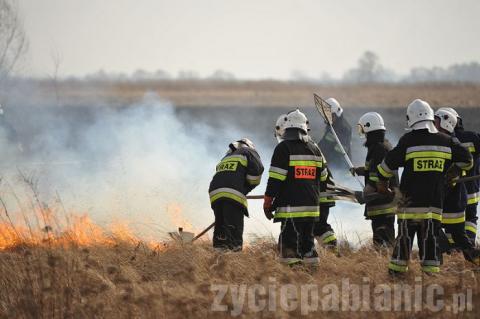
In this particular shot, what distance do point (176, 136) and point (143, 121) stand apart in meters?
2.21

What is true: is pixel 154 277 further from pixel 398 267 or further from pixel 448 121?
pixel 448 121

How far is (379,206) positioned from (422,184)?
1783 millimetres

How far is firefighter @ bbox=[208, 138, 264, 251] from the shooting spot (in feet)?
32.0

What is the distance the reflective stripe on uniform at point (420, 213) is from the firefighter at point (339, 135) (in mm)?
4272

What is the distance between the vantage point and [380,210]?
992 cm

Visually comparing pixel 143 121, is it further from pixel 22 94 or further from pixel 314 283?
pixel 314 283

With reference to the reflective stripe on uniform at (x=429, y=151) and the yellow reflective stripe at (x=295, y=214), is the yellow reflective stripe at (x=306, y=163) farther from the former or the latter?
the reflective stripe on uniform at (x=429, y=151)

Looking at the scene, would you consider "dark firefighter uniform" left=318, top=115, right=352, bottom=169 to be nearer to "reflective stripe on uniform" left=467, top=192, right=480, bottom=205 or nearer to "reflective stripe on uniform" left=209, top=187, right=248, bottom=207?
"reflective stripe on uniform" left=467, top=192, right=480, bottom=205

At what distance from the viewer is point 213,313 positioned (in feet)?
23.8

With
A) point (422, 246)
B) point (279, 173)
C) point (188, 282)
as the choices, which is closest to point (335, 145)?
point (279, 173)

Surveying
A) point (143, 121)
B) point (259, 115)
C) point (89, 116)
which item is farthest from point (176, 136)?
point (259, 115)

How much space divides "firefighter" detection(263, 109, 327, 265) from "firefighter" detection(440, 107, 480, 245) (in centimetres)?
211

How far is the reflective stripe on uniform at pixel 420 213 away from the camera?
26.8 ft

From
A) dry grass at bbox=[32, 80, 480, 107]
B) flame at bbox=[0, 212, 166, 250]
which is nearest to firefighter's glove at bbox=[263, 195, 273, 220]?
flame at bbox=[0, 212, 166, 250]
